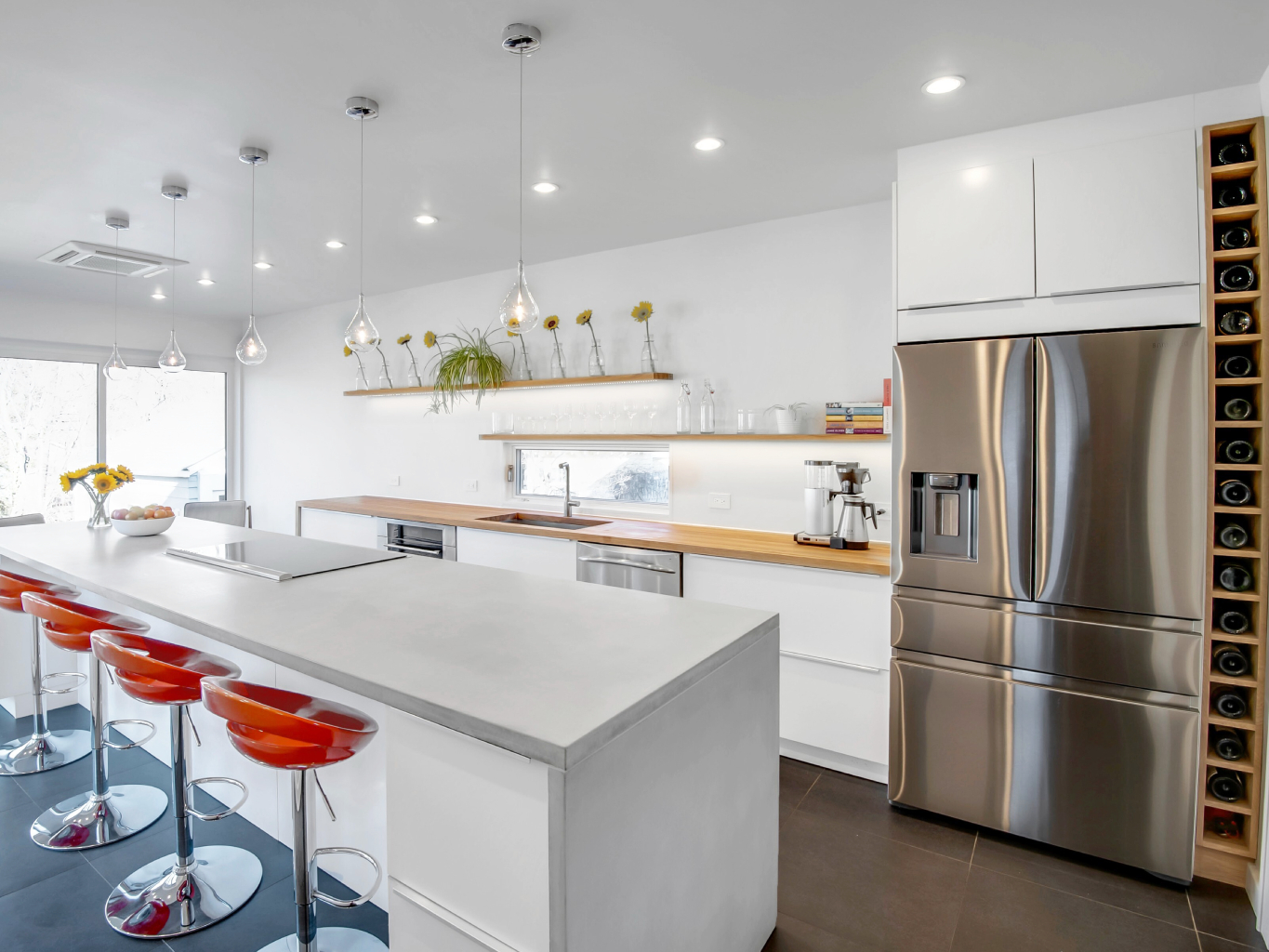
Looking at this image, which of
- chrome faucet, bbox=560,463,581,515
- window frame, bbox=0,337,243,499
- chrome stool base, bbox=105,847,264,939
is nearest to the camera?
chrome stool base, bbox=105,847,264,939

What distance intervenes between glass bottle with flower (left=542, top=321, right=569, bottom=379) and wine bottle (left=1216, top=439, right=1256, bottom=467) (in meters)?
3.24

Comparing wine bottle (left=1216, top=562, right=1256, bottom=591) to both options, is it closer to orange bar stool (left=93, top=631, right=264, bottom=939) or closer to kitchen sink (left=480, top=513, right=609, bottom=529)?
kitchen sink (left=480, top=513, right=609, bottom=529)

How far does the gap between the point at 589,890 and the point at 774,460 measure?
2.73 metres

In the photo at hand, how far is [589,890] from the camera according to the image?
1188 mm

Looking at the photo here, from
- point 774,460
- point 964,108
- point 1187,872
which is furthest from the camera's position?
point 774,460

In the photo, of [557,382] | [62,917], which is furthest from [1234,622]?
[62,917]

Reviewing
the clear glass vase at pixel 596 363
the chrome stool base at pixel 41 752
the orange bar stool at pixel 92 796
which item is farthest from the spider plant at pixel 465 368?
the chrome stool base at pixel 41 752

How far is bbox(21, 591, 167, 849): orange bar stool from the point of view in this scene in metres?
2.23

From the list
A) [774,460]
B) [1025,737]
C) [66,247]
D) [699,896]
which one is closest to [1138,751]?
[1025,737]

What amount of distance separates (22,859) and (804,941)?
8.38 ft

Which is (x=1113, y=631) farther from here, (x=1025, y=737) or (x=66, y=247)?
(x=66, y=247)

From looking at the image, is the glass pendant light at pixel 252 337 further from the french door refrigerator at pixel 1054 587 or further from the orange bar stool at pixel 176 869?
the french door refrigerator at pixel 1054 587

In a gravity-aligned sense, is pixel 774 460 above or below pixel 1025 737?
above

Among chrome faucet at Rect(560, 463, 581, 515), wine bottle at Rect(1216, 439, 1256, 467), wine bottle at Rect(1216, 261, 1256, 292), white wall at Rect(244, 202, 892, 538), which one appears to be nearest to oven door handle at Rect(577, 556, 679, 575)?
white wall at Rect(244, 202, 892, 538)
